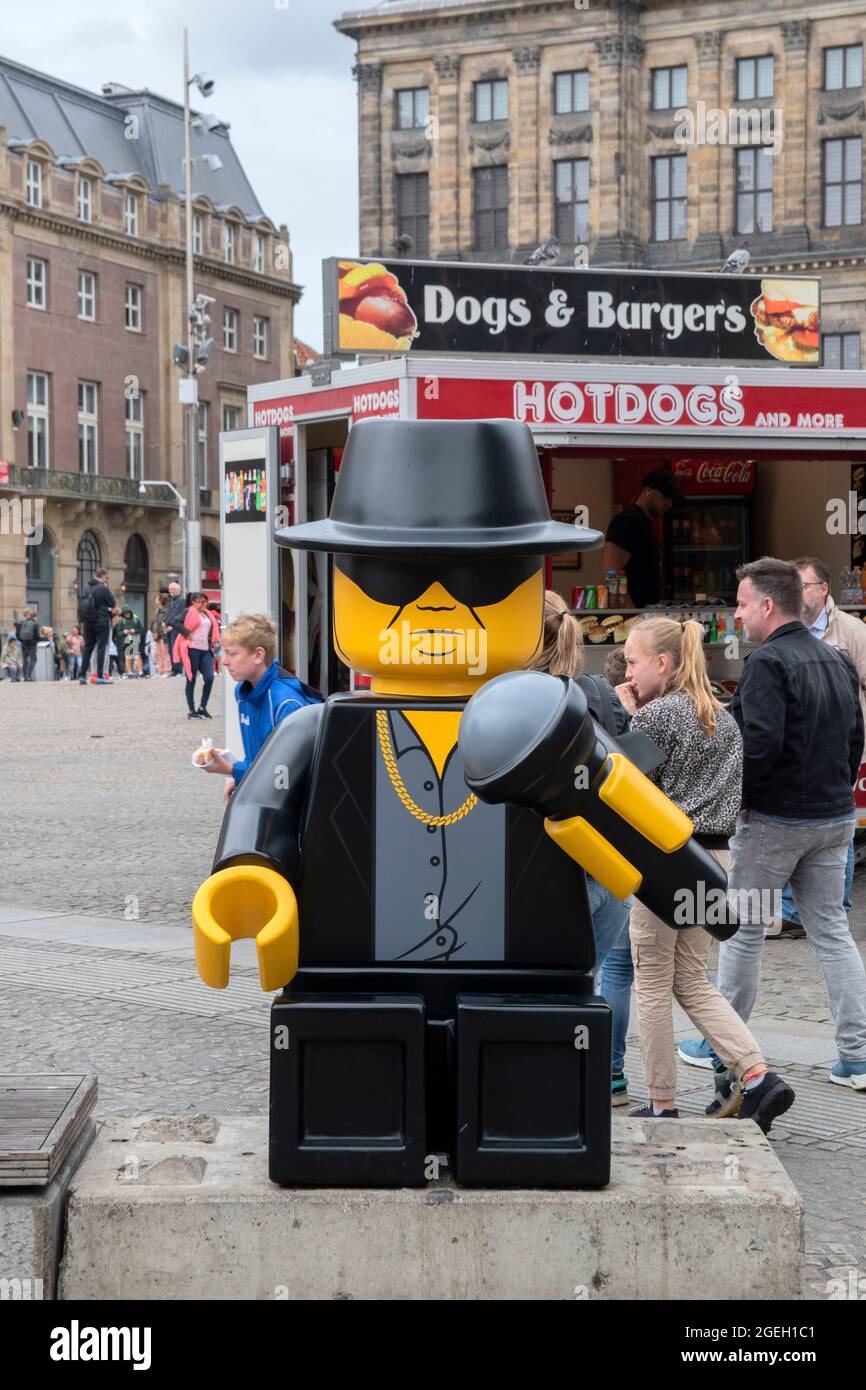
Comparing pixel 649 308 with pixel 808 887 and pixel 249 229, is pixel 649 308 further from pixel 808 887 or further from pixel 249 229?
pixel 249 229

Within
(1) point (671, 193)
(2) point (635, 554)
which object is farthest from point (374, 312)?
(1) point (671, 193)

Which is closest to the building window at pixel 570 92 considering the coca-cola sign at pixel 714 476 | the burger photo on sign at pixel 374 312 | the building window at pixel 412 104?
the building window at pixel 412 104

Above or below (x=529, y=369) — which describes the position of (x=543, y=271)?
above

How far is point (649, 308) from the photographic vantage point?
10.2 metres

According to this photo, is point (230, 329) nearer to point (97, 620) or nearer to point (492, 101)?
point (492, 101)

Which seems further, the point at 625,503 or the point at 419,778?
the point at 625,503

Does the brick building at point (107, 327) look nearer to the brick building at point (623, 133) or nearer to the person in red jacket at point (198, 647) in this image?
the brick building at point (623, 133)

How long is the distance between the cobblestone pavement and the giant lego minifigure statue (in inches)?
39.6

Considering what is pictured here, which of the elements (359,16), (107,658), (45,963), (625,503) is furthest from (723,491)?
(359,16)

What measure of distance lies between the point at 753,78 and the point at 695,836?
159 feet

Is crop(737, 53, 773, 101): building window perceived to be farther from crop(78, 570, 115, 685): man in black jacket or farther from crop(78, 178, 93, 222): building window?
crop(78, 570, 115, 685): man in black jacket

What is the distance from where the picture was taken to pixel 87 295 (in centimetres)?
5469

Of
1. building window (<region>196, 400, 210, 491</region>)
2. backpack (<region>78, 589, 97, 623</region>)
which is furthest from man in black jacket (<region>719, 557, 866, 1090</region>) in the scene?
building window (<region>196, 400, 210, 491</region>)
